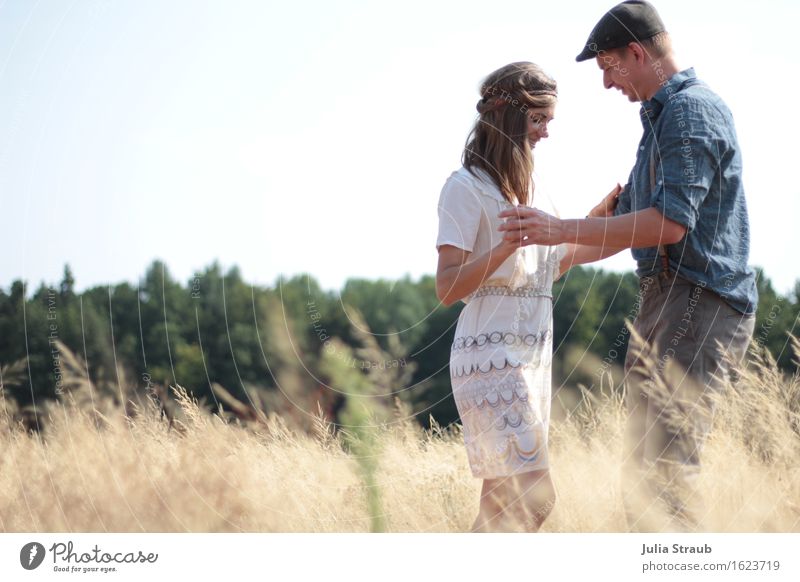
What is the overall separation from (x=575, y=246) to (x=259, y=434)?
2.64 m

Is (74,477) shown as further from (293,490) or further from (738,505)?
(738,505)

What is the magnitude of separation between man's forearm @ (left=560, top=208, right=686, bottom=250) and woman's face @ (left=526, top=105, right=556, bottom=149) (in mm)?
455

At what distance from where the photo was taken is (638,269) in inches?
165

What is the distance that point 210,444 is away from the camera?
510 cm

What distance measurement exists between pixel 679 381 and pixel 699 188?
856mm

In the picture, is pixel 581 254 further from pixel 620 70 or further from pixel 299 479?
pixel 299 479

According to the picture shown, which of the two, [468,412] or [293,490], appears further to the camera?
[293,490]

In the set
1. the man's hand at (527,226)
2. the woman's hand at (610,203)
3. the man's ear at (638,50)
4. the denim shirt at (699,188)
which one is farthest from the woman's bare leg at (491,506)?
the man's ear at (638,50)

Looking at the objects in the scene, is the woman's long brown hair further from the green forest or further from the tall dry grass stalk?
the green forest

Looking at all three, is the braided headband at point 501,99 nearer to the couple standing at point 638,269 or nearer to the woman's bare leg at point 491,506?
the couple standing at point 638,269

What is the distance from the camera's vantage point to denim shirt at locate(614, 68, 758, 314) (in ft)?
12.5

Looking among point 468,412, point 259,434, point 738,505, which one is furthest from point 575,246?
point 259,434

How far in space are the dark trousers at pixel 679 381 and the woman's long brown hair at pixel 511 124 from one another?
0.82 m

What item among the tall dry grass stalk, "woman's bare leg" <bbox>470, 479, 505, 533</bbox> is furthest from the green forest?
"woman's bare leg" <bbox>470, 479, 505, 533</bbox>
